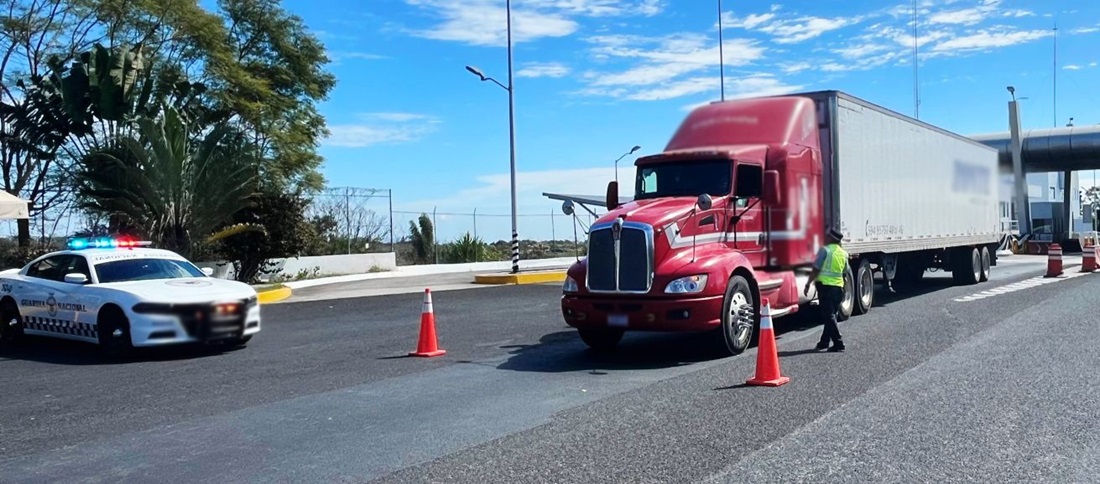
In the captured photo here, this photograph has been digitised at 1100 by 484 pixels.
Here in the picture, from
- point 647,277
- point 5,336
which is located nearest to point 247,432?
point 647,277

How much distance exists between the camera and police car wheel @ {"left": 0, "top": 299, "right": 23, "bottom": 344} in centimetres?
1312

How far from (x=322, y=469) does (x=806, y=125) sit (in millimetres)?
4211

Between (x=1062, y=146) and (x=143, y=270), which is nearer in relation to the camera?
(x=143, y=270)

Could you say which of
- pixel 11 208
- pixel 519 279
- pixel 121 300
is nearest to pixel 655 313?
pixel 121 300

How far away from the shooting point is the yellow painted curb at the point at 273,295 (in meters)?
20.9

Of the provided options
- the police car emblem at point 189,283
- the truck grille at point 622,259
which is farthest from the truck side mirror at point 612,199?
the police car emblem at point 189,283

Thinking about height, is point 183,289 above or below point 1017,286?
above

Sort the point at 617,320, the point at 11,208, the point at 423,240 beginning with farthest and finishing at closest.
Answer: the point at 423,240
the point at 11,208
the point at 617,320

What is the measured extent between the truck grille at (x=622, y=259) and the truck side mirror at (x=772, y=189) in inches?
276

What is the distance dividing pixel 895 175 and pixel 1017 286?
1826 centimetres

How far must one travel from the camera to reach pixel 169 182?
826 inches

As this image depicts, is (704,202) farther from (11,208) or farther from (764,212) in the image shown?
(11,208)

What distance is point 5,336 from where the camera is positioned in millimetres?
13219

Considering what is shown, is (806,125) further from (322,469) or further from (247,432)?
(247,432)
